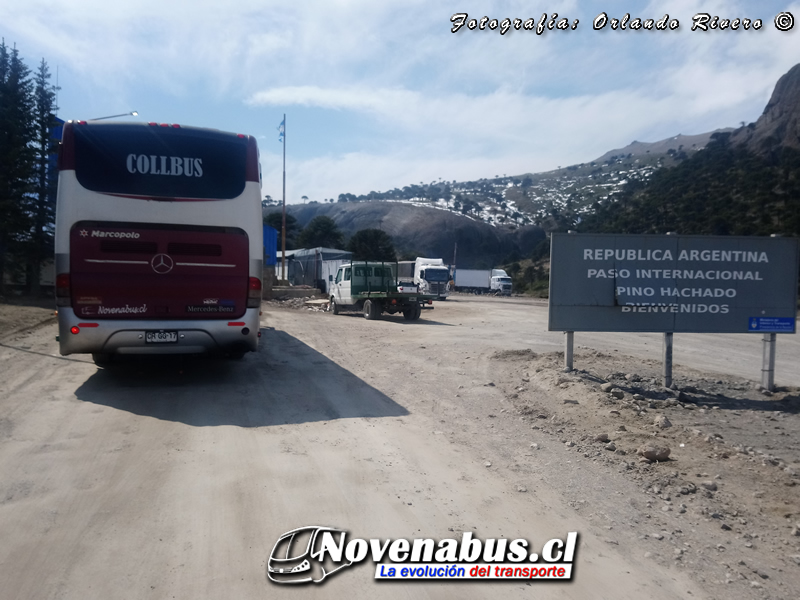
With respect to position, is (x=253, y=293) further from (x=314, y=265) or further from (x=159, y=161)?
(x=314, y=265)

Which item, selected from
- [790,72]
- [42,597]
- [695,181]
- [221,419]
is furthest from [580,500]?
[790,72]

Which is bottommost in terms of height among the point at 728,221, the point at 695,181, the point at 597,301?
the point at 597,301

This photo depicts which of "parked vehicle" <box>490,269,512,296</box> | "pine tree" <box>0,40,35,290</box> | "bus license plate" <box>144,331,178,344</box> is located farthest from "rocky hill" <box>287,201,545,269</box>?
"bus license plate" <box>144,331,178,344</box>

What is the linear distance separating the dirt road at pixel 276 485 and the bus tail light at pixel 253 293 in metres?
1.32

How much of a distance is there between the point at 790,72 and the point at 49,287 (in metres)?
89.0

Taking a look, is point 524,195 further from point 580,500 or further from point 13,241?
point 580,500

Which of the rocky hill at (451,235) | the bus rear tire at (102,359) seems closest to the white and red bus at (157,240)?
the bus rear tire at (102,359)

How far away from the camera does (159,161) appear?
834 cm

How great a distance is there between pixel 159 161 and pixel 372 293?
15.9 m

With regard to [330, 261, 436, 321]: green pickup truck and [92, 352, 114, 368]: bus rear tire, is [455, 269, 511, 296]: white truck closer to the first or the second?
[330, 261, 436, 321]: green pickup truck

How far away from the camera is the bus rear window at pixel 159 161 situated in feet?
26.5

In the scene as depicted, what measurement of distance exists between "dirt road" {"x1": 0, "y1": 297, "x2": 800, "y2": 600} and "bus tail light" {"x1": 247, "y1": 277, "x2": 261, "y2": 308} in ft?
4.33

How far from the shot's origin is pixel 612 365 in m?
11.4

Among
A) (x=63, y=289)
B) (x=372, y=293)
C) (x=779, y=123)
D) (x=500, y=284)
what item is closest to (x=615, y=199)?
(x=779, y=123)
